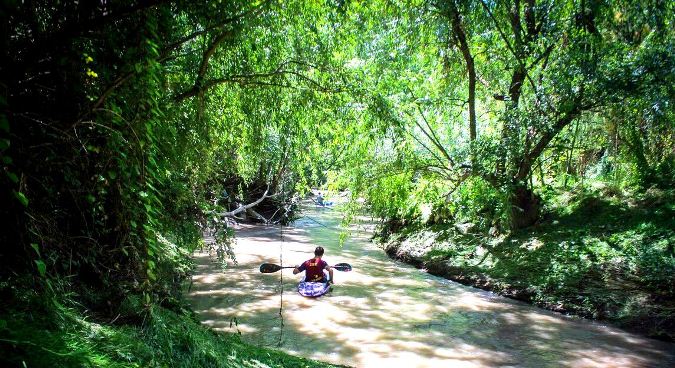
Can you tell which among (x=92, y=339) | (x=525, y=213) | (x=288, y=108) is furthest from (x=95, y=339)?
(x=525, y=213)

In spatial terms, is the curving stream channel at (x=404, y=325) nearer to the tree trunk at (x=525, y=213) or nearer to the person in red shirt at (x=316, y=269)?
the person in red shirt at (x=316, y=269)

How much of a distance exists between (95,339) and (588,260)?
9.00 meters

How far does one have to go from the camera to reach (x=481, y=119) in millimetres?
11578

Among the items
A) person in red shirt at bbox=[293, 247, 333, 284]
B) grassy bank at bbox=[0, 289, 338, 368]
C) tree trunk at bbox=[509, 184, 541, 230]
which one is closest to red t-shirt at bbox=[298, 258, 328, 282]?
person in red shirt at bbox=[293, 247, 333, 284]

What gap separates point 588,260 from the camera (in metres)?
8.62

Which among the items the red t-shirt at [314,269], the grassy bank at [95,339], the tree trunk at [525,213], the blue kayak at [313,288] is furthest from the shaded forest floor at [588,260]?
the grassy bank at [95,339]

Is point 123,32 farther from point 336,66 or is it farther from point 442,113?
point 442,113

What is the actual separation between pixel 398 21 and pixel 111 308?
7.11 metres

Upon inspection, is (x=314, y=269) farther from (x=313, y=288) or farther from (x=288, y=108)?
(x=288, y=108)

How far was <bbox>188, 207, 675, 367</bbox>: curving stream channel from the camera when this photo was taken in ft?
20.1

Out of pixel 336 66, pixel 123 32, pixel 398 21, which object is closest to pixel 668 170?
pixel 398 21

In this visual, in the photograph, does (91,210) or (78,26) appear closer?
(78,26)

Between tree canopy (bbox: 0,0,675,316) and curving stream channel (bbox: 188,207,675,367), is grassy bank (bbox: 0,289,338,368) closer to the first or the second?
tree canopy (bbox: 0,0,675,316)

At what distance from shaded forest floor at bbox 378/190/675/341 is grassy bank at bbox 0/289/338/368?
6.75 meters
